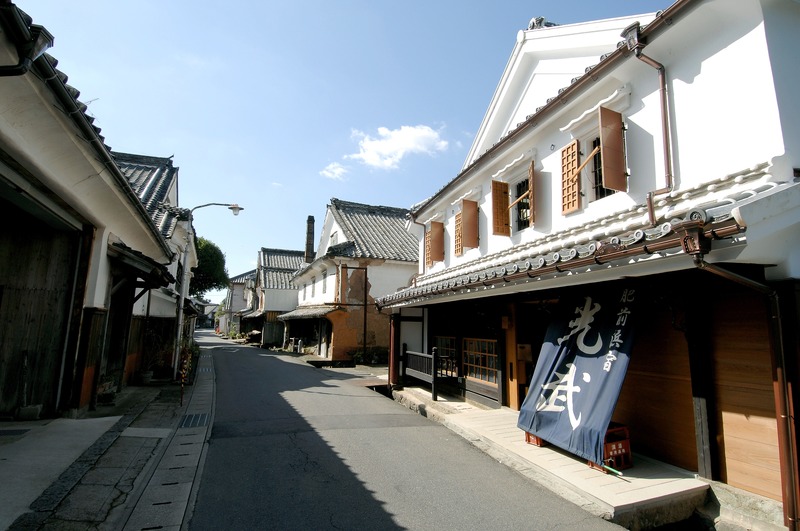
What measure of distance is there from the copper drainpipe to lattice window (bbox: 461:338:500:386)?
5639 mm

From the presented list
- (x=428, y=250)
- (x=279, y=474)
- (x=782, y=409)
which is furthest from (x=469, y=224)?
(x=782, y=409)

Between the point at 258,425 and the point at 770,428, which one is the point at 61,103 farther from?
the point at 770,428

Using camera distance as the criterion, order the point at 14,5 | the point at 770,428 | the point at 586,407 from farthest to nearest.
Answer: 1. the point at 586,407
2. the point at 770,428
3. the point at 14,5

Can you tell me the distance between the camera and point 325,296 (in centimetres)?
2617

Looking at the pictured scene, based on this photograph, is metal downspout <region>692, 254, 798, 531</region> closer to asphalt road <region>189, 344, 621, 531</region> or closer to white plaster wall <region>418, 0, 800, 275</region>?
white plaster wall <region>418, 0, 800, 275</region>

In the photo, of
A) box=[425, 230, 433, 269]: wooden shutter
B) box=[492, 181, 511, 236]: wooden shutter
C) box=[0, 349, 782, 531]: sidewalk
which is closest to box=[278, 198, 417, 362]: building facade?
box=[425, 230, 433, 269]: wooden shutter

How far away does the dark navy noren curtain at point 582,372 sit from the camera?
19.4 feet

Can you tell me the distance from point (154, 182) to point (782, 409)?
19.3 m

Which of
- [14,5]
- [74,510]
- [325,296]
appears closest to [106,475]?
[74,510]

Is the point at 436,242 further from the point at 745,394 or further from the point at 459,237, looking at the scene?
the point at 745,394

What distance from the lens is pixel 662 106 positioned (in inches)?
240

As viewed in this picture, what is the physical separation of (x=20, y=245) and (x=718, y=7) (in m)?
11.6

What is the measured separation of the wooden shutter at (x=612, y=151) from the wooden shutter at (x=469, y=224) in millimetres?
5010

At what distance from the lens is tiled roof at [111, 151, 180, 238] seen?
14.5 metres
